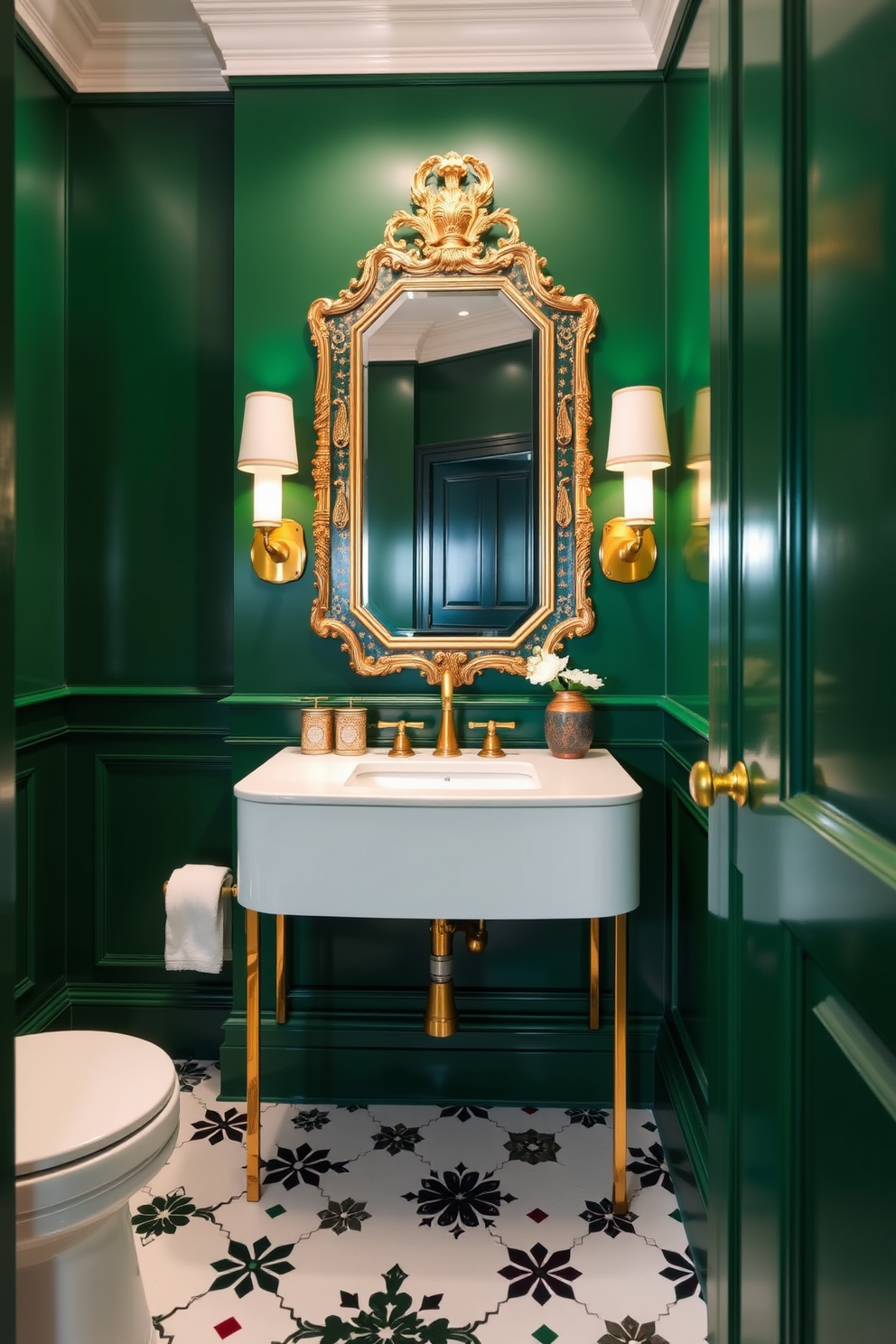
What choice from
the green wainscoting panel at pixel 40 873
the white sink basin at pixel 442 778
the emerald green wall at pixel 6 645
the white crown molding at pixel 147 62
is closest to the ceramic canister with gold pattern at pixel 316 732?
the white sink basin at pixel 442 778

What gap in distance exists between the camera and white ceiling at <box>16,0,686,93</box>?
2.11m

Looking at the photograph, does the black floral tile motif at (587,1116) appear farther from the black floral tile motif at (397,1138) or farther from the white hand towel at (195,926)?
the white hand towel at (195,926)

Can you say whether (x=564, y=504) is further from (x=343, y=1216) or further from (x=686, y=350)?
(x=343, y=1216)

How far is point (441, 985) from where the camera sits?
6.63 ft

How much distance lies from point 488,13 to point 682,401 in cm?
103

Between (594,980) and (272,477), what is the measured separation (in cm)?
143

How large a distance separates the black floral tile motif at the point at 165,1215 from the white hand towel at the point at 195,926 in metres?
0.48

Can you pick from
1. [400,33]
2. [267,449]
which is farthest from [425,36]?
[267,449]

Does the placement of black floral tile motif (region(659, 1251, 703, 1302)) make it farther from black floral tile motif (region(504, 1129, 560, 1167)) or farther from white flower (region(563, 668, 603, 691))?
white flower (region(563, 668, 603, 691))

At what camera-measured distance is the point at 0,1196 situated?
0.74 metres

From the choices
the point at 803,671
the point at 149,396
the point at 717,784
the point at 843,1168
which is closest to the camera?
the point at 843,1168

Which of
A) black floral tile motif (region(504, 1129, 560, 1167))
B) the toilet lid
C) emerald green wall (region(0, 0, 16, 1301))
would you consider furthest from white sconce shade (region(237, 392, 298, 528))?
black floral tile motif (region(504, 1129, 560, 1167))

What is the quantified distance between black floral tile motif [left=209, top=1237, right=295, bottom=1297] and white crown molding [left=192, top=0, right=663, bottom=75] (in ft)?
8.43

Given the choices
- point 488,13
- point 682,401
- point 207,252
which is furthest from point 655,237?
point 207,252
